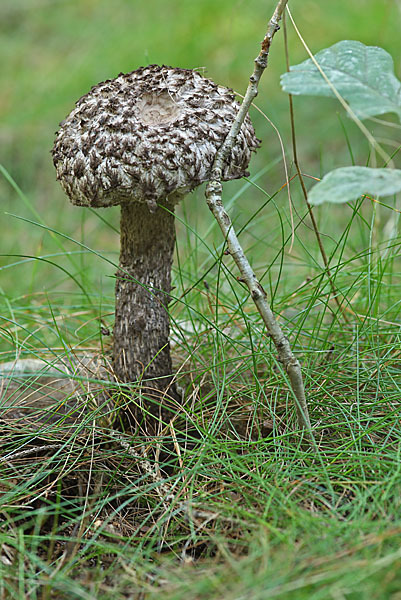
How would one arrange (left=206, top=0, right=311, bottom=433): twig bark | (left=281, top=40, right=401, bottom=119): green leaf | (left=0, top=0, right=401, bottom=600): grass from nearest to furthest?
(left=0, top=0, right=401, bottom=600): grass → (left=281, top=40, right=401, bottom=119): green leaf → (left=206, top=0, right=311, bottom=433): twig bark

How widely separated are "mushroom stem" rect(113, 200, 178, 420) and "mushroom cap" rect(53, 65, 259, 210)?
0.20 metres

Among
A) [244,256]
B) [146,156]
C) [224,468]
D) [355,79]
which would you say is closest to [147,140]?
[146,156]

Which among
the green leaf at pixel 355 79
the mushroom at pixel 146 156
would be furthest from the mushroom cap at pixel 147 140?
the green leaf at pixel 355 79

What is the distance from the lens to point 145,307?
197 centimetres

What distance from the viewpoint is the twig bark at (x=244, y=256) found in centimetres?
145

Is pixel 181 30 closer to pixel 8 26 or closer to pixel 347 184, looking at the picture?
pixel 8 26

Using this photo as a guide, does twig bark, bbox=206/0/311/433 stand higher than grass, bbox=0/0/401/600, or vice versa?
twig bark, bbox=206/0/311/433

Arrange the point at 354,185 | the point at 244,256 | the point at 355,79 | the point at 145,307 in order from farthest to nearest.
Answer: the point at 145,307 → the point at 244,256 → the point at 355,79 → the point at 354,185

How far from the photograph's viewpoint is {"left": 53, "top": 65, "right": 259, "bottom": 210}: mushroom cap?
1584 mm

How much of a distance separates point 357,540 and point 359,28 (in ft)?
17.2

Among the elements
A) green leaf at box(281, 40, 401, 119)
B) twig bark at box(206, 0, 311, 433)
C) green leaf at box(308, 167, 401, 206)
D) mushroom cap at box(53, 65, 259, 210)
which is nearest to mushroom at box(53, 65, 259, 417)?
mushroom cap at box(53, 65, 259, 210)

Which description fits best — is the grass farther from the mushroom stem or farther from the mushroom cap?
the mushroom cap

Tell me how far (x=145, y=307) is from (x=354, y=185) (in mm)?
970

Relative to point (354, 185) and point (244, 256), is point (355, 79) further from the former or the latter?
point (244, 256)
